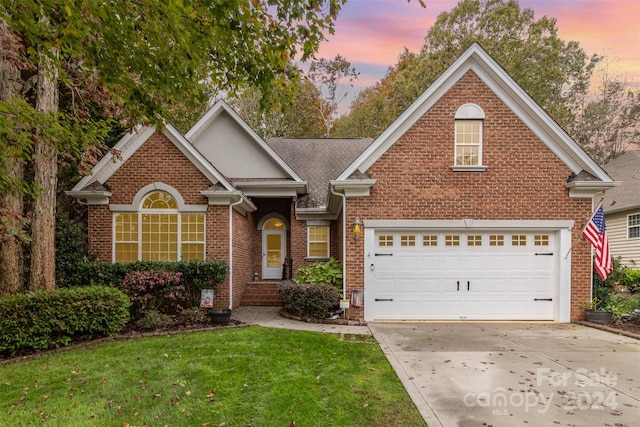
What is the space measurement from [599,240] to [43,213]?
Result: 13.7 m

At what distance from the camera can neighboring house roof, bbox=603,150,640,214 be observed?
1777 centimetres

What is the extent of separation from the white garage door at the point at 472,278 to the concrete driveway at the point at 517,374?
1.11 metres

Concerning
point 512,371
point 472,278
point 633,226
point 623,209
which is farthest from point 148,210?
point 633,226

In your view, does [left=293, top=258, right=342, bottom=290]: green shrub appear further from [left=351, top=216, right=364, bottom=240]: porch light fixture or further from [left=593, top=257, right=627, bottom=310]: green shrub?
[left=593, top=257, right=627, bottom=310]: green shrub

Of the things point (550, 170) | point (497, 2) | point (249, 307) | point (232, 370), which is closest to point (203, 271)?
point (249, 307)

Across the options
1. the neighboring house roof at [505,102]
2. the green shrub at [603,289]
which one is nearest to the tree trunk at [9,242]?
the neighboring house roof at [505,102]

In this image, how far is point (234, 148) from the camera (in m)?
14.1

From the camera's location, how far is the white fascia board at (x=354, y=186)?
9.66m

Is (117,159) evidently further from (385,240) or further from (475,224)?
(475,224)

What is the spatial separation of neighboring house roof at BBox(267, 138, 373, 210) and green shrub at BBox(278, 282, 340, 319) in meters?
4.28

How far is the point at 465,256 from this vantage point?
10086 mm

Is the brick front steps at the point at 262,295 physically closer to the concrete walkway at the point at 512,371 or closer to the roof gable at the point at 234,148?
the concrete walkway at the point at 512,371

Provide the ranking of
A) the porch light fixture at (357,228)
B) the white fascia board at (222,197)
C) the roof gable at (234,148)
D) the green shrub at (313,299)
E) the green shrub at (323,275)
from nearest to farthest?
1. the green shrub at (313,299)
2. the porch light fixture at (357,228)
3. the green shrub at (323,275)
4. the white fascia board at (222,197)
5. the roof gable at (234,148)

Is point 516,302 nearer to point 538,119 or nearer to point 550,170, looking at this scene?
point 550,170
